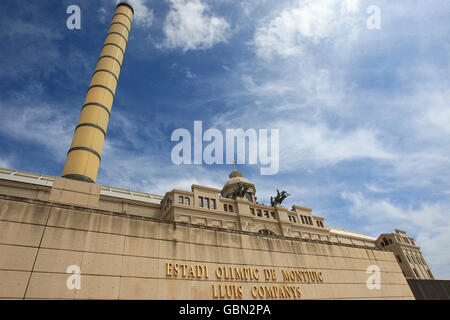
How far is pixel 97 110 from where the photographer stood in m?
21.2

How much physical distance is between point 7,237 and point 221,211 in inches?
1370

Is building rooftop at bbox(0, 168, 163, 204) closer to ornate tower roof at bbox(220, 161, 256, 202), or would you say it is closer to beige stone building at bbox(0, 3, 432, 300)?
ornate tower roof at bbox(220, 161, 256, 202)

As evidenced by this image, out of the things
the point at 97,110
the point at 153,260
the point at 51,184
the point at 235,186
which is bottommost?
the point at 153,260

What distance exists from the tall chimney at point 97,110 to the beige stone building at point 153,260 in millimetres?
2897

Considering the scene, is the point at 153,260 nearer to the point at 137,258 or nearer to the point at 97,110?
the point at 137,258

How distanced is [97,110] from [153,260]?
45.7ft

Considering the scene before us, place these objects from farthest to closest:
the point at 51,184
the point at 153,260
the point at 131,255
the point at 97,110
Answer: the point at 51,184 < the point at 97,110 < the point at 153,260 < the point at 131,255

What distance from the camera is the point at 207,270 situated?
13.5m

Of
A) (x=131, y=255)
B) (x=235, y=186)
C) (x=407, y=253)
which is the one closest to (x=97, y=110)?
(x=131, y=255)

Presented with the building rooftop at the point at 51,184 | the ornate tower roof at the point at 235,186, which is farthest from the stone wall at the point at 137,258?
the ornate tower roof at the point at 235,186

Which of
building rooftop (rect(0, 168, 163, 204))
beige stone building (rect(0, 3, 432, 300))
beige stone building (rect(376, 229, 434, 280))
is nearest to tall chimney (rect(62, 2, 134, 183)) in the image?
beige stone building (rect(0, 3, 432, 300))

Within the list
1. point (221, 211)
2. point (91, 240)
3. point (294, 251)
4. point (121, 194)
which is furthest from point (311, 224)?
point (91, 240)
